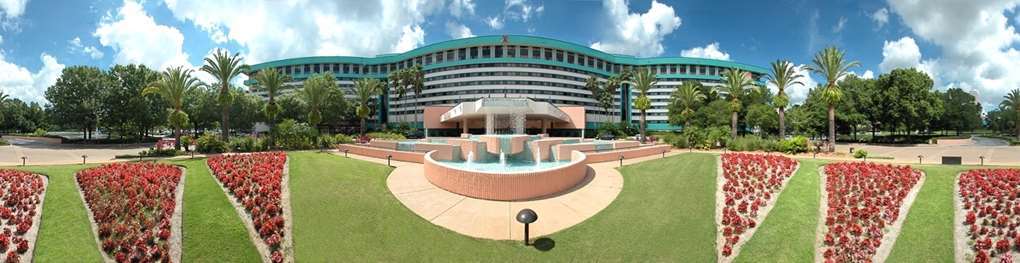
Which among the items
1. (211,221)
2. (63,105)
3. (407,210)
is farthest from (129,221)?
(63,105)

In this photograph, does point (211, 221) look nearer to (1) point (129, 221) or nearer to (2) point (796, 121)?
(1) point (129, 221)

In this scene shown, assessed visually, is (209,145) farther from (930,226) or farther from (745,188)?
(930,226)

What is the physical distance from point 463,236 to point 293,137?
33.4m

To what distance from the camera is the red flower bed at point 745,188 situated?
40.6 ft

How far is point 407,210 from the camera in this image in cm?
1445

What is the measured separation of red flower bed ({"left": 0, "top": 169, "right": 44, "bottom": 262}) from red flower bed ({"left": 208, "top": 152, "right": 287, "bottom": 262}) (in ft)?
15.6

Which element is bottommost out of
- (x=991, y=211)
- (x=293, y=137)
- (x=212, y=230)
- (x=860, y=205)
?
(x=212, y=230)

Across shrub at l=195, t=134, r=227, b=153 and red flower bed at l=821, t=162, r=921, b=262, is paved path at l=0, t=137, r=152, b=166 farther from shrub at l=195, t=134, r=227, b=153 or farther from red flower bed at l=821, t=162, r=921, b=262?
red flower bed at l=821, t=162, r=921, b=262

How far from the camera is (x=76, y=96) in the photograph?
1841 inches

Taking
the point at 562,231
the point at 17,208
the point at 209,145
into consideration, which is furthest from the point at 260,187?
the point at 209,145

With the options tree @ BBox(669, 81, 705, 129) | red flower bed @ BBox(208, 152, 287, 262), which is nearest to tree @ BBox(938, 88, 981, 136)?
tree @ BBox(669, 81, 705, 129)

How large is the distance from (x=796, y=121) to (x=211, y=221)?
267 feet

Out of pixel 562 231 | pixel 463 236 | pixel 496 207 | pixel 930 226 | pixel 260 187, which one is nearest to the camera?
pixel 930 226

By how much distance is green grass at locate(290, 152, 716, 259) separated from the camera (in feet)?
36.1
